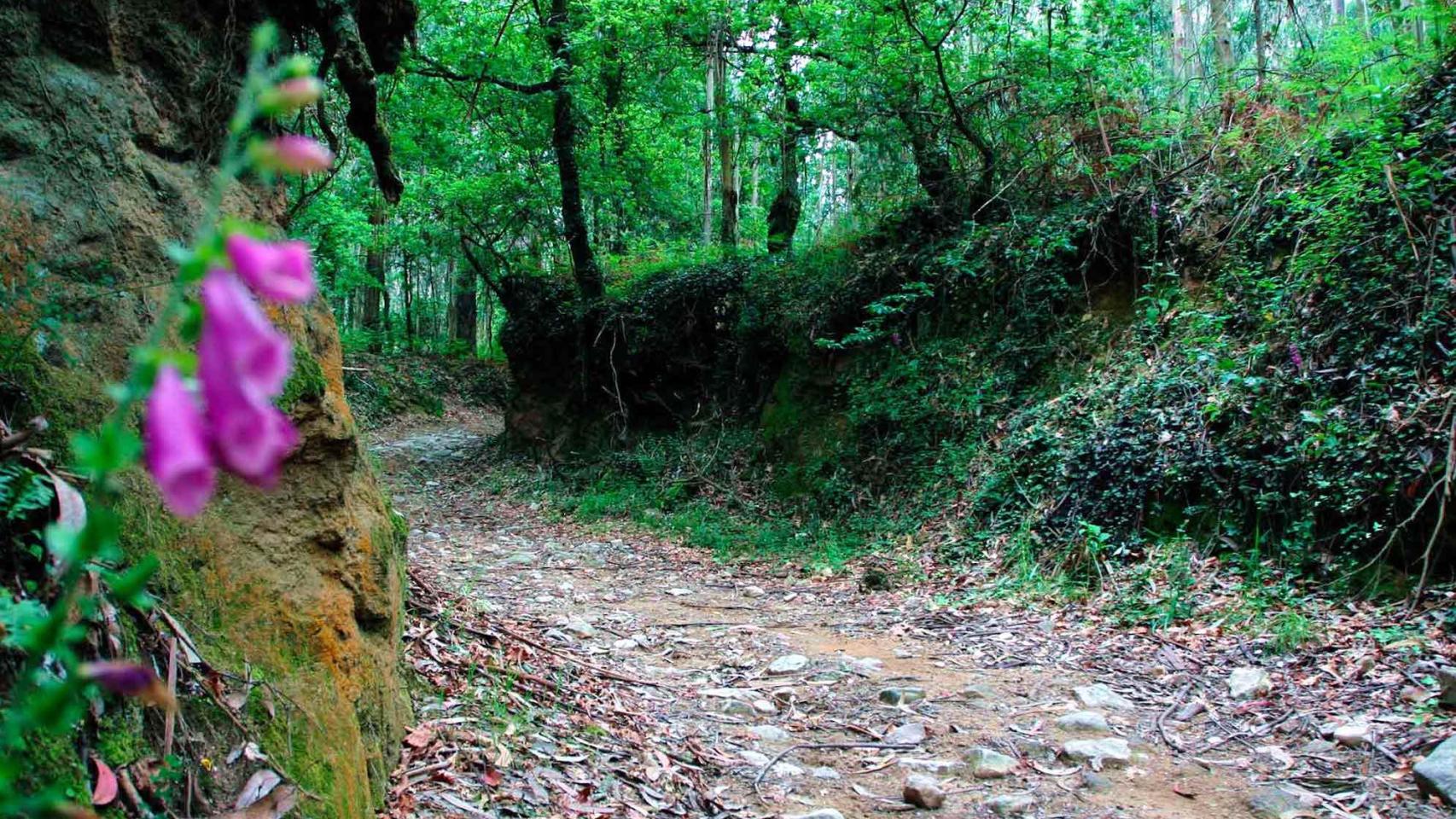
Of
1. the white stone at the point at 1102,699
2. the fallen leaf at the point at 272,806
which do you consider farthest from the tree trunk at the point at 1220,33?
the fallen leaf at the point at 272,806

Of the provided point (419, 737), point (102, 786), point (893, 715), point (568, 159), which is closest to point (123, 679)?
point (102, 786)

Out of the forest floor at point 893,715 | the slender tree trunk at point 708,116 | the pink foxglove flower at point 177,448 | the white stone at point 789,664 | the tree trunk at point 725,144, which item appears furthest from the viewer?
the slender tree trunk at point 708,116

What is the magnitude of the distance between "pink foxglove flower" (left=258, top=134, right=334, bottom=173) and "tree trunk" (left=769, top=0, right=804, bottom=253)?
37.9 feet

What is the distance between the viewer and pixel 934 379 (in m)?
9.34

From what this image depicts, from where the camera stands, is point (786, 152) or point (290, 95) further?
point (786, 152)

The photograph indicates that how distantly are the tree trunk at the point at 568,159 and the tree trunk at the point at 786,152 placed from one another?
2.96 metres

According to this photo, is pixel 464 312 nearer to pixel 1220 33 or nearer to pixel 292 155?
pixel 1220 33

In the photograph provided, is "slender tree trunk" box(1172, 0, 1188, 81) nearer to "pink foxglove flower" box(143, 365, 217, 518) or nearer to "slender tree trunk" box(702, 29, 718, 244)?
"slender tree trunk" box(702, 29, 718, 244)

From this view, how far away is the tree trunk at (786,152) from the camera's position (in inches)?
464

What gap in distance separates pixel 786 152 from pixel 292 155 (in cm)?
1254

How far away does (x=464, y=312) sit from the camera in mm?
25953

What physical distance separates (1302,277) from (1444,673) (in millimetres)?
3573

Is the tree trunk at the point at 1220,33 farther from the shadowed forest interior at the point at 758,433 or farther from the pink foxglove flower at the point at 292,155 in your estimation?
the pink foxglove flower at the point at 292,155

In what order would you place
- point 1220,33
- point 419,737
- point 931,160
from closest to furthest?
point 419,737, point 931,160, point 1220,33
